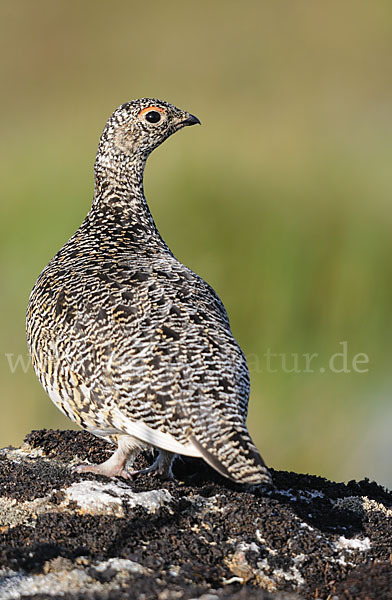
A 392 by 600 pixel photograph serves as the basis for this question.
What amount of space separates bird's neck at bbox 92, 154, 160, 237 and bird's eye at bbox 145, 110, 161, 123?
10.5 inches

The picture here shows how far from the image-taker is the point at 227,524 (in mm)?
3463

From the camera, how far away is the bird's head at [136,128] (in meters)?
5.20

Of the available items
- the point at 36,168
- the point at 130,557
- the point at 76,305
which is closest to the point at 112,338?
the point at 76,305

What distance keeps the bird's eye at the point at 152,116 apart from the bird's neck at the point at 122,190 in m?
0.27

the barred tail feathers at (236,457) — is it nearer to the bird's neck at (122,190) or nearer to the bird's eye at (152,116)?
the bird's neck at (122,190)

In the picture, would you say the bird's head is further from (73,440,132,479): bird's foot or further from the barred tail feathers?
the barred tail feathers

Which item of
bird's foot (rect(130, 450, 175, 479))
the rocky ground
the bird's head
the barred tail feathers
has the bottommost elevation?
the rocky ground

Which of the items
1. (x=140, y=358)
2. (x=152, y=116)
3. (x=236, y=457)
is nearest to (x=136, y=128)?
(x=152, y=116)

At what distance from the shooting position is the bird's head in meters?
5.20

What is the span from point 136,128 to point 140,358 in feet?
7.11

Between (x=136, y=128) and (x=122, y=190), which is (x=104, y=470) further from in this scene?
(x=136, y=128)

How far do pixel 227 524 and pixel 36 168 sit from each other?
695cm

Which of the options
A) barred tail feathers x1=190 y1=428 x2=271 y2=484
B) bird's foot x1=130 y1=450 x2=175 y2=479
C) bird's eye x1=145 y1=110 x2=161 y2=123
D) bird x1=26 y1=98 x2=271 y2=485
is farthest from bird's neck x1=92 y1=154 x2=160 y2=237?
barred tail feathers x1=190 y1=428 x2=271 y2=484

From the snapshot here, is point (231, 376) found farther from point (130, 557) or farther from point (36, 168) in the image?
point (36, 168)
